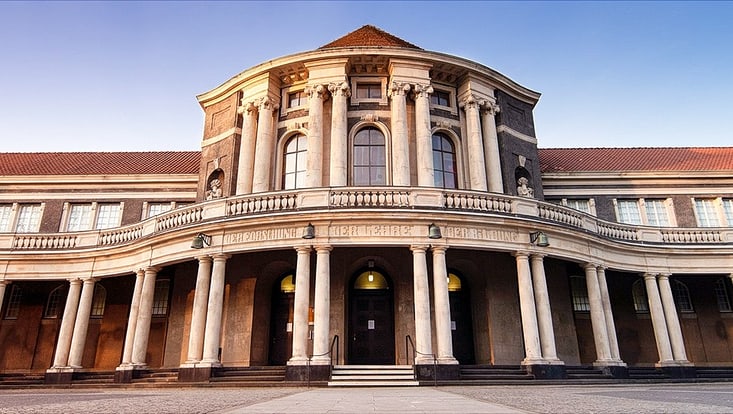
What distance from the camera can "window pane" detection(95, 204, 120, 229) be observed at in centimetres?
2630

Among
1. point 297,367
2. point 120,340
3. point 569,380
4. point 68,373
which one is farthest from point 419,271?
point 120,340

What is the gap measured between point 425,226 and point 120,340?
55.4 ft

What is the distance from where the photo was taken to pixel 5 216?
27.0 meters

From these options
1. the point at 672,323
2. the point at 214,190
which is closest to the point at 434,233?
the point at 214,190

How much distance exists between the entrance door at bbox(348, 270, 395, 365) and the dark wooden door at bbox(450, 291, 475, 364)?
2807mm

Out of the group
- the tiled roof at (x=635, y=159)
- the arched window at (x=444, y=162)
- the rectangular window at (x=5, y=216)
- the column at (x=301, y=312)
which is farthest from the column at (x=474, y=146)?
the rectangular window at (x=5, y=216)

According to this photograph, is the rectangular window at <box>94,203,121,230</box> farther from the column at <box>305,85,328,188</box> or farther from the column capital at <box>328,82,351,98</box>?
the column capital at <box>328,82,351,98</box>

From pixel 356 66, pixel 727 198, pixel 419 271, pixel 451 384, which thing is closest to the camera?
pixel 451 384

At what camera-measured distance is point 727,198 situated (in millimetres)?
26750

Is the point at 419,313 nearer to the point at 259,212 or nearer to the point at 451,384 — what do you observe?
the point at 451,384

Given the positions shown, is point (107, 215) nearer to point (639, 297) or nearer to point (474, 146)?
point (474, 146)

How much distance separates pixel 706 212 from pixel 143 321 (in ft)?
95.5

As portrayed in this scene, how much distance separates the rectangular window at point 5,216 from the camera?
26656 mm

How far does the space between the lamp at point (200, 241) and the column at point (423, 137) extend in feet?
28.0
